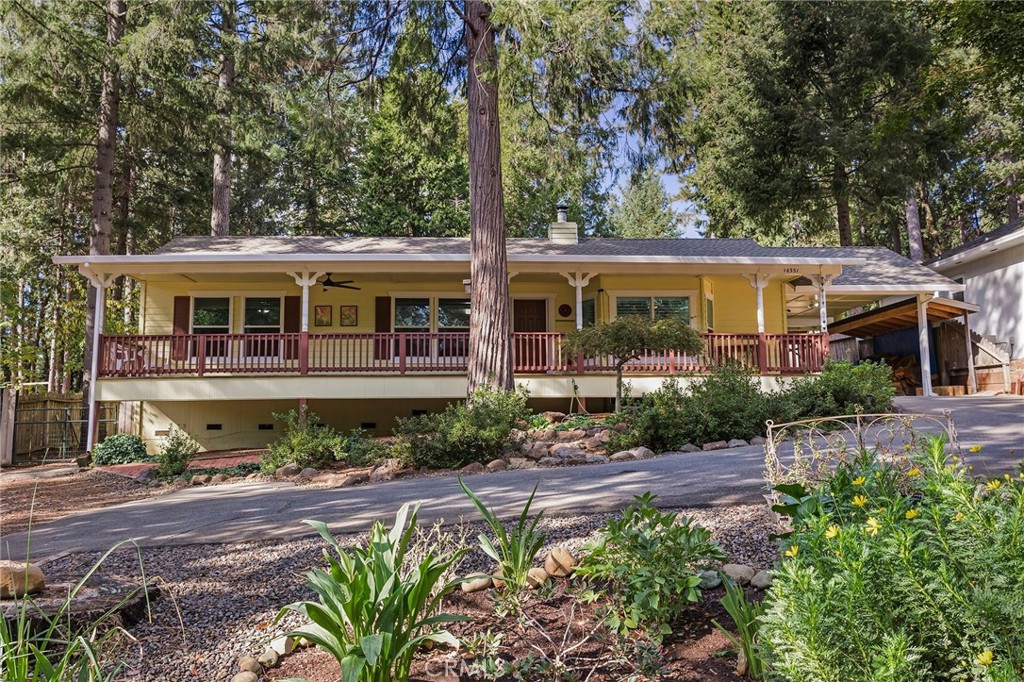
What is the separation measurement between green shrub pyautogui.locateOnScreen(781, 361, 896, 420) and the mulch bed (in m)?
7.15

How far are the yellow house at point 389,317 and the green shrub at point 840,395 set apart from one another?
132 inches

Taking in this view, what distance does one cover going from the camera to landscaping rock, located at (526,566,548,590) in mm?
3529

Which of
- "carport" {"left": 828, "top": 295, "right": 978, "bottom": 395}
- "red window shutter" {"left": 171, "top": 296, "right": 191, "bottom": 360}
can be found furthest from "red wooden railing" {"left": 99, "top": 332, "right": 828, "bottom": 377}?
"carport" {"left": 828, "top": 295, "right": 978, "bottom": 395}

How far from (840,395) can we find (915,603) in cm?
936

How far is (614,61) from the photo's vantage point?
445 inches

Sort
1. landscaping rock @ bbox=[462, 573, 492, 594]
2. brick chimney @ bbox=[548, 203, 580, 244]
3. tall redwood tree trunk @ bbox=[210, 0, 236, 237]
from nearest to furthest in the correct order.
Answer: landscaping rock @ bbox=[462, 573, 492, 594] < tall redwood tree trunk @ bbox=[210, 0, 236, 237] < brick chimney @ bbox=[548, 203, 580, 244]

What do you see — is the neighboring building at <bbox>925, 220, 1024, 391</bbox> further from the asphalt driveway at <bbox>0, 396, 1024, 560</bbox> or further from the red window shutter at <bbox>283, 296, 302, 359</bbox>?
the red window shutter at <bbox>283, 296, 302, 359</bbox>

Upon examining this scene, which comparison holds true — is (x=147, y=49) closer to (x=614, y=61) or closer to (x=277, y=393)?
(x=277, y=393)

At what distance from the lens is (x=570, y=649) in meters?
2.77

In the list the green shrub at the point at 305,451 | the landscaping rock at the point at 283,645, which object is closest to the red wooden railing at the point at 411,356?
the green shrub at the point at 305,451

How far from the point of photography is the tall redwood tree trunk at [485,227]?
11.6m

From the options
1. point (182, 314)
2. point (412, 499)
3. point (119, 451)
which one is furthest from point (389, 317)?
point (412, 499)

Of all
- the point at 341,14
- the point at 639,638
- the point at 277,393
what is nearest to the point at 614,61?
the point at 341,14

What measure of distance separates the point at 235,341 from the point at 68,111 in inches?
310
